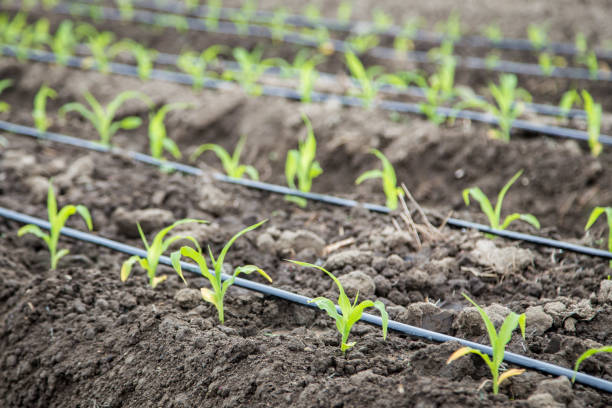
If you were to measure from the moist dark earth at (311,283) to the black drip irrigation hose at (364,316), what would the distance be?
0.03 meters

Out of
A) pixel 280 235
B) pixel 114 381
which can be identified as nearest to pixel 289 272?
pixel 280 235

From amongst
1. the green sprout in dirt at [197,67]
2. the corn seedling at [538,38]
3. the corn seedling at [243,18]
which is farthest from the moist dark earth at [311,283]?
the corn seedling at [243,18]

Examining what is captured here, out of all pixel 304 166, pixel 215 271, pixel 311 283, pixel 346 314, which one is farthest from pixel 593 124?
pixel 215 271

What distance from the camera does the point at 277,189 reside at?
8.38 feet

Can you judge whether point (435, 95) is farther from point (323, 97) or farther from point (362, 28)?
→ point (362, 28)

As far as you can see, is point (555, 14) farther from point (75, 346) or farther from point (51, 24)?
point (75, 346)

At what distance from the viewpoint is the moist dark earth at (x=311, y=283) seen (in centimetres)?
149

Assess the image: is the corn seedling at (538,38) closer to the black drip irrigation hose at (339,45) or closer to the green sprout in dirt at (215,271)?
the black drip irrigation hose at (339,45)

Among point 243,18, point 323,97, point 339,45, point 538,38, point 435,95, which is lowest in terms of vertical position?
point 323,97

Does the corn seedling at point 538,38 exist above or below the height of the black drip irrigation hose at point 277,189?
above

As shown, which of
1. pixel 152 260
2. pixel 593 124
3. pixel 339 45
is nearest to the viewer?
pixel 152 260

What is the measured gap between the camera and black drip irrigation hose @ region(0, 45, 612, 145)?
2.98 meters

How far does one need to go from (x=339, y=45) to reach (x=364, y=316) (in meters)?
3.42

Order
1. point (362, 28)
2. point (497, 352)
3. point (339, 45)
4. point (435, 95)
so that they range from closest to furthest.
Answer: point (497, 352)
point (435, 95)
point (339, 45)
point (362, 28)
